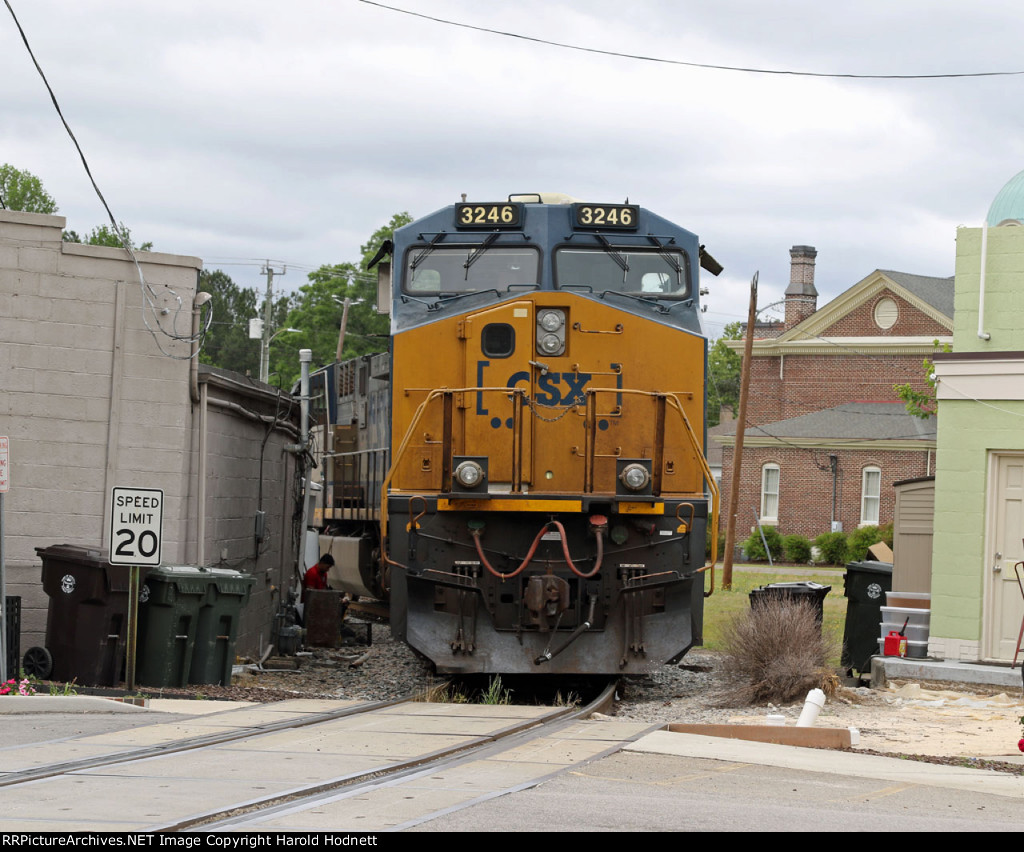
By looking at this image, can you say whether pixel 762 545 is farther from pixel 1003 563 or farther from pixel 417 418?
pixel 417 418

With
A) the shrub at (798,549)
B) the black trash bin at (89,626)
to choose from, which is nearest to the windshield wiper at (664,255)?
the black trash bin at (89,626)

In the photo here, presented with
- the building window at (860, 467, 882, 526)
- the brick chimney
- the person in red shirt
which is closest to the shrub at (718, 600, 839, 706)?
the person in red shirt

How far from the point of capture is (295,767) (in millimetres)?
8117

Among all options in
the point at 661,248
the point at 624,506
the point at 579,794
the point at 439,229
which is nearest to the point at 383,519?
the point at 624,506

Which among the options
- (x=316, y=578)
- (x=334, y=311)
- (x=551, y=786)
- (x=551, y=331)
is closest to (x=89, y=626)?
(x=551, y=331)

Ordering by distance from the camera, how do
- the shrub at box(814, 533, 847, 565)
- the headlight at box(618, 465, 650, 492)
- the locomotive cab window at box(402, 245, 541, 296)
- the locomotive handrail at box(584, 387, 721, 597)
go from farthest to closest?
the shrub at box(814, 533, 847, 565) → the locomotive cab window at box(402, 245, 541, 296) → the locomotive handrail at box(584, 387, 721, 597) → the headlight at box(618, 465, 650, 492)

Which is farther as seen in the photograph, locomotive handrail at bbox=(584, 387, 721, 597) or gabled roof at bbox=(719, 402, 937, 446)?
gabled roof at bbox=(719, 402, 937, 446)

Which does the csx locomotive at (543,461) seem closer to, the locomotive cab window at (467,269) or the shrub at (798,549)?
the locomotive cab window at (467,269)

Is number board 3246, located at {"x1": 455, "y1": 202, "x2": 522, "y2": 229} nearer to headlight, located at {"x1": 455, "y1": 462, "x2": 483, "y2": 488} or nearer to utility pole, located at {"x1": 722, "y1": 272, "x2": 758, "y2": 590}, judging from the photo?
headlight, located at {"x1": 455, "y1": 462, "x2": 483, "y2": 488}

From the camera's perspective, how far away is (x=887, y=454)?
50656 millimetres

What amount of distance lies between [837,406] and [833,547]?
926 centimetres

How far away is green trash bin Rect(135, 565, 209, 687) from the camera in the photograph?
1247cm

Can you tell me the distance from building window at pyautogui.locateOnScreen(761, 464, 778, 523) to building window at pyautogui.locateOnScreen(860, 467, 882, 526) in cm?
352

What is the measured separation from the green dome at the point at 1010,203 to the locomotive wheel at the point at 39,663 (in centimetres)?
3488
